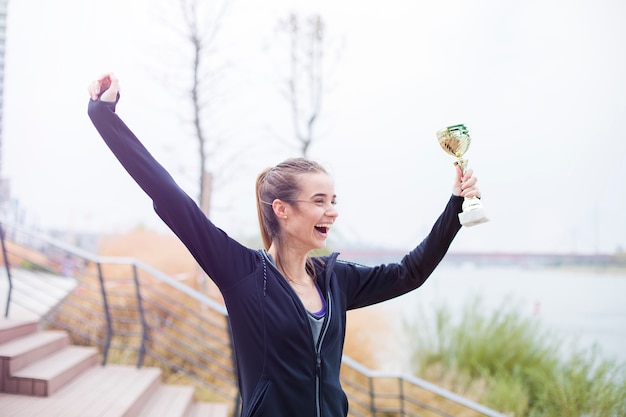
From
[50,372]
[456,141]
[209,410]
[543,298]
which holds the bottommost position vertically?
[209,410]

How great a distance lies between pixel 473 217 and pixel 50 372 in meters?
2.29

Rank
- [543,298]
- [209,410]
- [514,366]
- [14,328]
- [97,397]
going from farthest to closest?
1. [543,298]
2. [514,366]
3. [209,410]
4. [14,328]
5. [97,397]

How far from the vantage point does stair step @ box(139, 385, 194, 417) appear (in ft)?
8.66

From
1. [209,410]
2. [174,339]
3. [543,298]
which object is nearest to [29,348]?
[174,339]

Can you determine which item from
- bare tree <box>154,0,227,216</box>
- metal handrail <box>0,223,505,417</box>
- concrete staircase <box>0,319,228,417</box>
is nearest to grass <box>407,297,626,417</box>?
metal handrail <box>0,223,505,417</box>

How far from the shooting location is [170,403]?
281 centimetres

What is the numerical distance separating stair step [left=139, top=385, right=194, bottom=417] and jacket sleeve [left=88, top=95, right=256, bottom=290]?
192 cm

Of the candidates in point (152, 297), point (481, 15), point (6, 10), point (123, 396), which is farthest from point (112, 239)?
point (481, 15)

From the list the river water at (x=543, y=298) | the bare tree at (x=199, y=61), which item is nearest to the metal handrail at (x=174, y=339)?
the river water at (x=543, y=298)

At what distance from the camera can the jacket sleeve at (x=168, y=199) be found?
3.14ft

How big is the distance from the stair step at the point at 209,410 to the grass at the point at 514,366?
5.41 feet

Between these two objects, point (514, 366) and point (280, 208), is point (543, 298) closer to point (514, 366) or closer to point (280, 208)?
point (514, 366)

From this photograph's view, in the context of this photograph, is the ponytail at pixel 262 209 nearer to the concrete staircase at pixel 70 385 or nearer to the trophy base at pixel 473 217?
the trophy base at pixel 473 217

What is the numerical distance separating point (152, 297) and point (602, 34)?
433 centimetres
